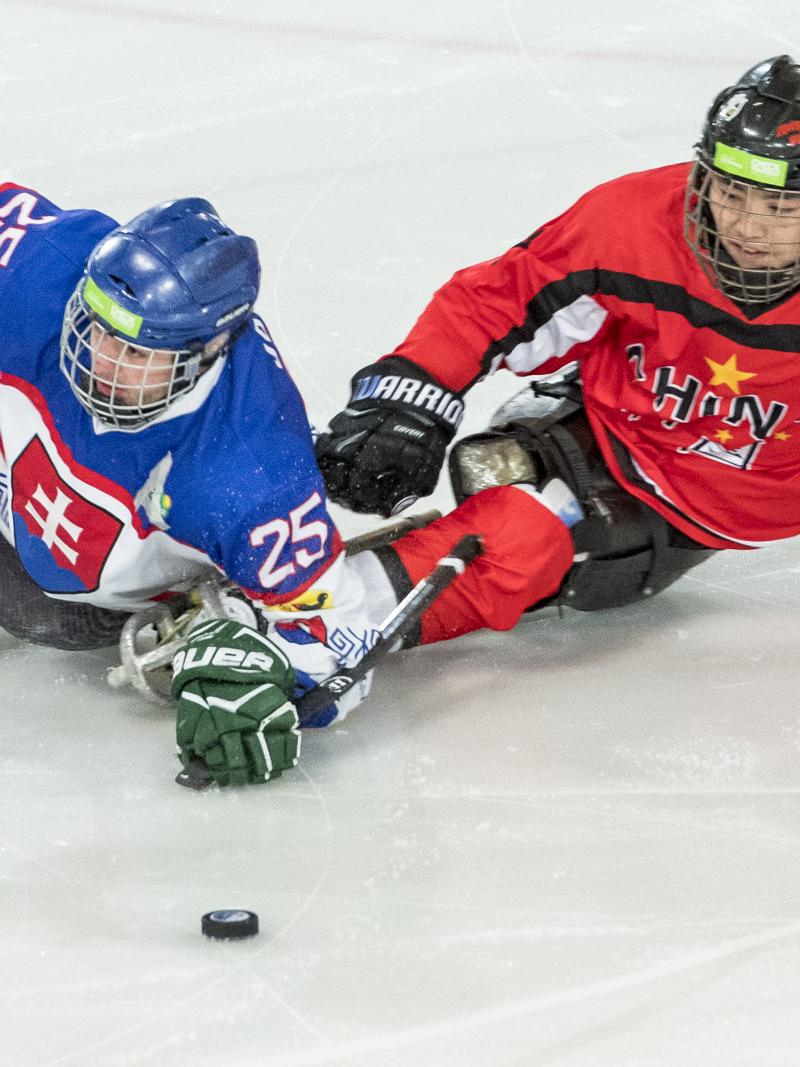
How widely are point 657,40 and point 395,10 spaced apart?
0.94 meters

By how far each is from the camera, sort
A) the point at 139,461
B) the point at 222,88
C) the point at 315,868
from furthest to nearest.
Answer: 1. the point at 222,88
2. the point at 139,461
3. the point at 315,868

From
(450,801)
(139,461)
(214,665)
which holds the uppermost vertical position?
(139,461)

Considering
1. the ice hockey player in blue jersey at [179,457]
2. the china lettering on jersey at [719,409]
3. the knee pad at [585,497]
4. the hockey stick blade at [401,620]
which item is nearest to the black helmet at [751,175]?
the china lettering on jersey at [719,409]

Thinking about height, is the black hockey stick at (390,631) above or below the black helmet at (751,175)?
below

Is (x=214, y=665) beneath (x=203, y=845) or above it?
above

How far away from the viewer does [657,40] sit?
225 inches

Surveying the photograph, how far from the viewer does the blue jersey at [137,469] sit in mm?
2625

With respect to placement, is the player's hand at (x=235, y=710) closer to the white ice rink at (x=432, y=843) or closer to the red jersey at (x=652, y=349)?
the white ice rink at (x=432, y=843)

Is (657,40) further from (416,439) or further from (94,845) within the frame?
(94,845)

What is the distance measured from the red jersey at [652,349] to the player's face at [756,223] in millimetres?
125

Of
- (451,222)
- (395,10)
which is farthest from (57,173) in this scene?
(395,10)

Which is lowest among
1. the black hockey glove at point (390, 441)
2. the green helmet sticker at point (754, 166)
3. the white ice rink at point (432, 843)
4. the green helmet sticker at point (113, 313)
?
the white ice rink at point (432, 843)

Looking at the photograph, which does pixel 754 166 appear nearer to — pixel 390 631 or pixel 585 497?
pixel 585 497

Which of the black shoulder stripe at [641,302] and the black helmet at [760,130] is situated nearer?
the black helmet at [760,130]
